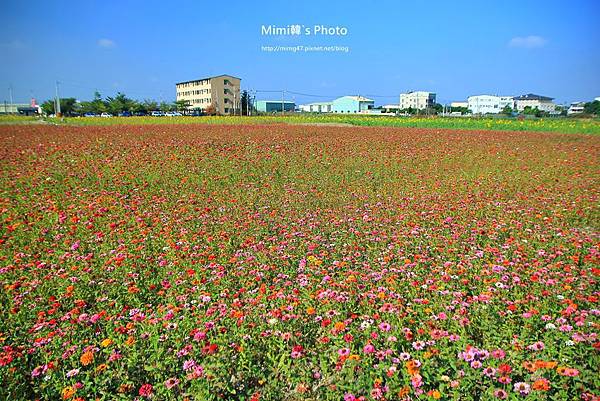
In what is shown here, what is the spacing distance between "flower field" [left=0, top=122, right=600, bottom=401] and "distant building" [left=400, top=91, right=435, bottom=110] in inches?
5135

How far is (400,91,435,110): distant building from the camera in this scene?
13460 cm

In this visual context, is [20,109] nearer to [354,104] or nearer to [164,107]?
[164,107]

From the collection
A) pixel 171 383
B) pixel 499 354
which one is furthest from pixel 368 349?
pixel 171 383

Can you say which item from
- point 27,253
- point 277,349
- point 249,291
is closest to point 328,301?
point 277,349

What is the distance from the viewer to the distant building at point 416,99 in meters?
135

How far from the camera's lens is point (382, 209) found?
7.18 meters

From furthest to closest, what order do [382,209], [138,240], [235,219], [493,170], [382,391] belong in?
[493,170] < [382,209] < [235,219] < [138,240] < [382,391]

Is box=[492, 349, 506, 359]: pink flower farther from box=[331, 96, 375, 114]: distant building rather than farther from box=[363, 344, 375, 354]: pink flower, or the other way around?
box=[331, 96, 375, 114]: distant building

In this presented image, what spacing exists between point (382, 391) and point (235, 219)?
4.38 meters

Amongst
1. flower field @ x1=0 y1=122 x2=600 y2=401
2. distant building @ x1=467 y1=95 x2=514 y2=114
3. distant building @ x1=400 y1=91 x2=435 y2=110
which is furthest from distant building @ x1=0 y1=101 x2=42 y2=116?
distant building @ x1=467 y1=95 x2=514 y2=114

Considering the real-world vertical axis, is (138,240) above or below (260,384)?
above

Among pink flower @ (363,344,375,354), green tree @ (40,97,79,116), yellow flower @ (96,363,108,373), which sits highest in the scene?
green tree @ (40,97,79,116)

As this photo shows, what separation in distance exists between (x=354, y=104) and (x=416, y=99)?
2238 centimetres

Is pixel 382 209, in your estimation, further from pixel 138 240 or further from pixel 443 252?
pixel 138 240
